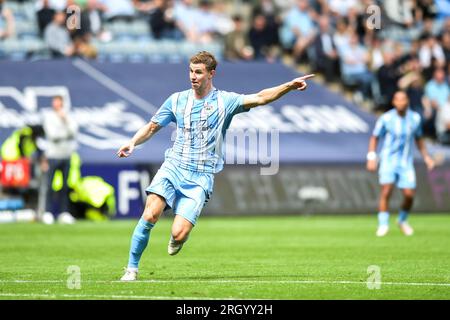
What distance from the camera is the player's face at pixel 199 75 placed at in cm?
1210

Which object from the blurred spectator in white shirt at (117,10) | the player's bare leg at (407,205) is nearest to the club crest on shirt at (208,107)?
the player's bare leg at (407,205)

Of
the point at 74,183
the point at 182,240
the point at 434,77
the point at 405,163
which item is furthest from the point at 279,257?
the point at 434,77

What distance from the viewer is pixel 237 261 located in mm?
15172

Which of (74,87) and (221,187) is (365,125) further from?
(74,87)

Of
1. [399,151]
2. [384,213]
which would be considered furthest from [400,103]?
[384,213]

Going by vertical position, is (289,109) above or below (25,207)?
above

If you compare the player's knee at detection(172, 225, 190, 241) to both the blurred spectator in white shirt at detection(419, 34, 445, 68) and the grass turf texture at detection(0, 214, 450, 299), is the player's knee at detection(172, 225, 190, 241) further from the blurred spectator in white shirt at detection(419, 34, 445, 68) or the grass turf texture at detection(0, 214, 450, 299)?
the blurred spectator in white shirt at detection(419, 34, 445, 68)

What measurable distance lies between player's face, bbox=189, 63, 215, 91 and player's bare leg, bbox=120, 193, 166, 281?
123 centimetres

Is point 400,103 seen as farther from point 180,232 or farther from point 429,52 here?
point 429,52

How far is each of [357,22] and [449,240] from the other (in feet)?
43.8

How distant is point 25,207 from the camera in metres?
25.0

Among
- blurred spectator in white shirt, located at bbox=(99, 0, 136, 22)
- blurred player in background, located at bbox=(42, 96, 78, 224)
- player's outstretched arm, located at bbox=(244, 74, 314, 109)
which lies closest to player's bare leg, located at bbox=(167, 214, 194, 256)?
player's outstretched arm, located at bbox=(244, 74, 314, 109)

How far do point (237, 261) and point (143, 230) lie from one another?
3251 mm

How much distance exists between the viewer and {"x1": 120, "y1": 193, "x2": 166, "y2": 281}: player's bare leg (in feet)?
39.7
